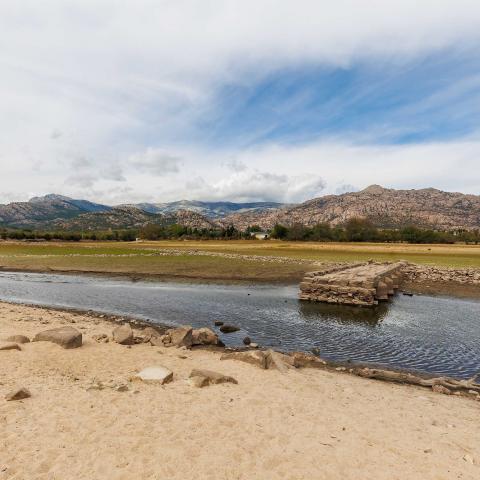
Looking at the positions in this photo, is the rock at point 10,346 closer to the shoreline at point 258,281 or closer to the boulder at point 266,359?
the boulder at point 266,359

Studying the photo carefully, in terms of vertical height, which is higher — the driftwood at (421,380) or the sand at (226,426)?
the sand at (226,426)

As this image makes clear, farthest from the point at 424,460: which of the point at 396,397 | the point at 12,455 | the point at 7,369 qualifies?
the point at 7,369

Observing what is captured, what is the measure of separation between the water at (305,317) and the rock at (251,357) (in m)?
4.14

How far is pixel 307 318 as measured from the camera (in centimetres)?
2691

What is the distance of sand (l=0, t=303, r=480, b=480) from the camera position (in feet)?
26.9

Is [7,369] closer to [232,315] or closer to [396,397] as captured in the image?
[396,397]

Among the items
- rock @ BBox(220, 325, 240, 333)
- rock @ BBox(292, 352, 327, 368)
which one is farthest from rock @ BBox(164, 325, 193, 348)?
rock @ BBox(292, 352, 327, 368)

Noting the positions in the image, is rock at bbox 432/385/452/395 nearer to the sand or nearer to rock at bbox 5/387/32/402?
the sand

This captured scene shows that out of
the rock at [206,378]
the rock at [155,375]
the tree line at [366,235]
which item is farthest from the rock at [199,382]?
the tree line at [366,235]

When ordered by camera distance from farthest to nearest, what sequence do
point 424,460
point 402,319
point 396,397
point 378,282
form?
1. point 378,282
2. point 402,319
3. point 396,397
4. point 424,460

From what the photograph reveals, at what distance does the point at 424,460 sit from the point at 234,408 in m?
5.12

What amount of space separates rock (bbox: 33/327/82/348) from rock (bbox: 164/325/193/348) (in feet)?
13.9

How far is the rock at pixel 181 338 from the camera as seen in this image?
18.6 metres

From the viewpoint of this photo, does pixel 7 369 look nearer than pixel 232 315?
Yes
